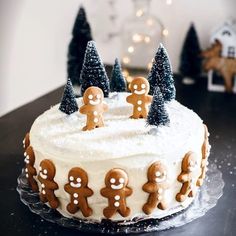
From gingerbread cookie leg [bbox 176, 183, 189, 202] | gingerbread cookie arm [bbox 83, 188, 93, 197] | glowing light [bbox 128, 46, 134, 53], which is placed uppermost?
glowing light [bbox 128, 46, 134, 53]

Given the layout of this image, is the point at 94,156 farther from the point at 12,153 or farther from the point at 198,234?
the point at 12,153

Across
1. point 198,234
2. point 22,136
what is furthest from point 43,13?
point 198,234

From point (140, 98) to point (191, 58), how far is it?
3.37ft

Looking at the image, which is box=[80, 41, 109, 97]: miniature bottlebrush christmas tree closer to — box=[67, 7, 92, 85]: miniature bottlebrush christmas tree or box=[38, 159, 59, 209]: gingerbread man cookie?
box=[38, 159, 59, 209]: gingerbread man cookie

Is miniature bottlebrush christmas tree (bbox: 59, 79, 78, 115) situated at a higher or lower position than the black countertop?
higher

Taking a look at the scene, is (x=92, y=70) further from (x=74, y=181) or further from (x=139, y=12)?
(x=139, y=12)

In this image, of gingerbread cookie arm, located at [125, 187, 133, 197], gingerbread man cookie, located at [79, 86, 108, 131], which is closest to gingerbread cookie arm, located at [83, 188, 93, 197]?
gingerbread cookie arm, located at [125, 187, 133, 197]

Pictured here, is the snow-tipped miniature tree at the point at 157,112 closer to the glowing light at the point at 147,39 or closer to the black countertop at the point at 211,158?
the black countertop at the point at 211,158

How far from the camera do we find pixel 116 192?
65.7 inches

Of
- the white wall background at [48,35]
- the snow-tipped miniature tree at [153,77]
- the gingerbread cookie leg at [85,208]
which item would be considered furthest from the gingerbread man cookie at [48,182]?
the white wall background at [48,35]

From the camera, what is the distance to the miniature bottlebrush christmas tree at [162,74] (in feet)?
6.50

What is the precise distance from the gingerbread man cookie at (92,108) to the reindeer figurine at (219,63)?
110cm

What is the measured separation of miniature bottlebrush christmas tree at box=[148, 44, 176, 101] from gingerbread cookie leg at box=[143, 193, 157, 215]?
0.47 m

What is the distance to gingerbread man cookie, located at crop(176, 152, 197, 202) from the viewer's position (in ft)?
5.72
